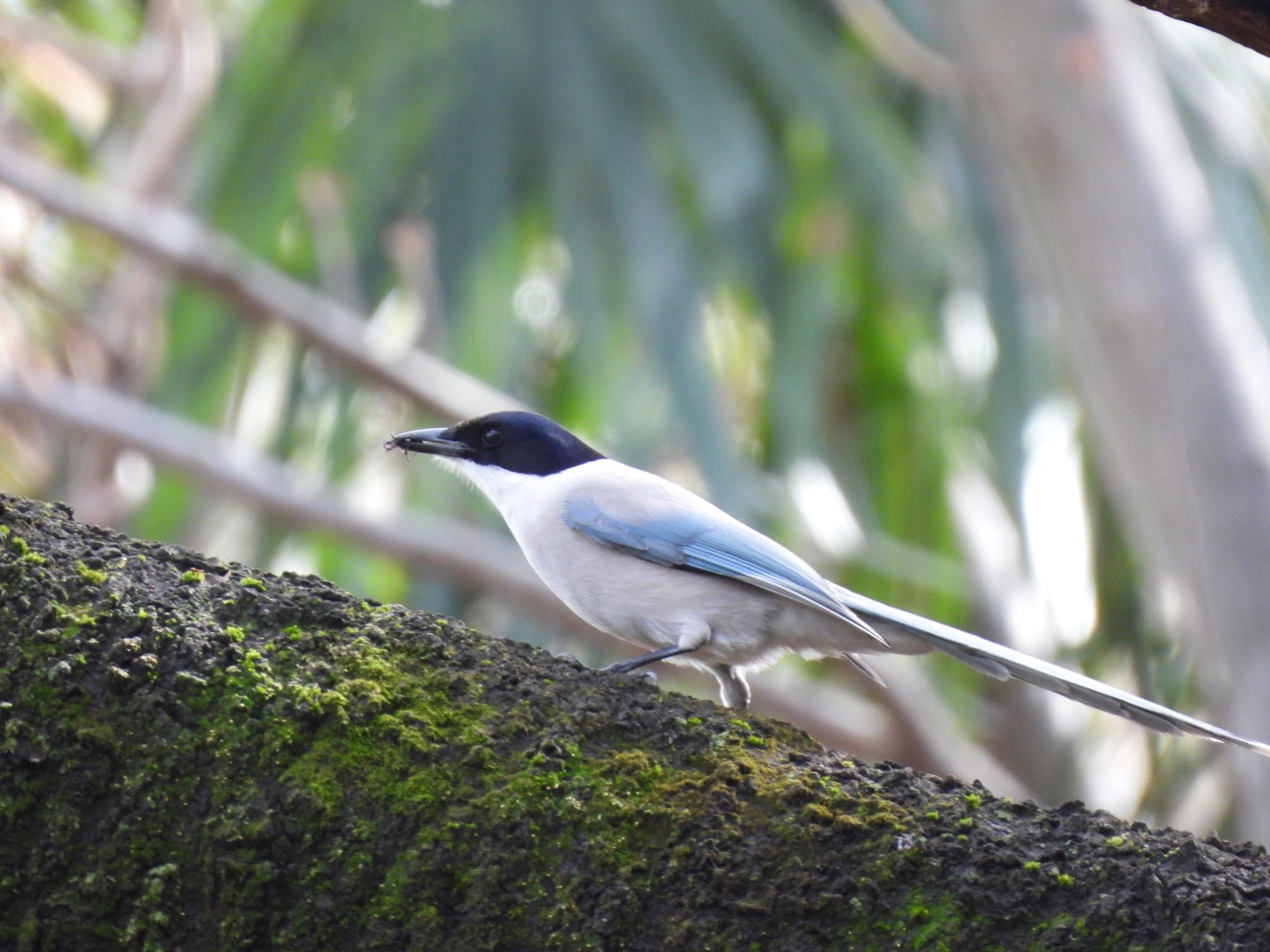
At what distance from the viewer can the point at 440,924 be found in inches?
82.3

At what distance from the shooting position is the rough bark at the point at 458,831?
206cm

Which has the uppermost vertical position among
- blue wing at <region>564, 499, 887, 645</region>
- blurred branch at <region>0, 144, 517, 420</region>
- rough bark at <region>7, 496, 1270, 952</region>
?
blurred branch at <region>0, 144, 517, 420</region>

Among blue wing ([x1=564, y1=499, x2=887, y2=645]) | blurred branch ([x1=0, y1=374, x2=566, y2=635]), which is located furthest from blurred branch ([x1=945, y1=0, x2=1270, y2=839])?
blue wing ([x1=564, y1=499, x2=887, y2=645])

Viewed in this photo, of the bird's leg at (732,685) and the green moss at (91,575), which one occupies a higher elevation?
the bird's leg at (732,685)

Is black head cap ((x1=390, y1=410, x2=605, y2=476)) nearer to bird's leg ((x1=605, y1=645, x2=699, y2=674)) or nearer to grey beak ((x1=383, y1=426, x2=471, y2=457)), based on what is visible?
grey beak ((x1=383, y1=426, x2=471, y2=457))

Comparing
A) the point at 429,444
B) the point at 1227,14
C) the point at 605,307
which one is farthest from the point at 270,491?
the point at 1227,14

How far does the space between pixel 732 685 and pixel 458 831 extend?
1.63m

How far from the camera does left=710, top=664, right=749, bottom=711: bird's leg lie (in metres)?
3.67

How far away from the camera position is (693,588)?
3537 mm

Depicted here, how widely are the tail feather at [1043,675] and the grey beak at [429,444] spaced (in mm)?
1296

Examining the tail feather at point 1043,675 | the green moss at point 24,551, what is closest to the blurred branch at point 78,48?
the tail feather at point 1043,675

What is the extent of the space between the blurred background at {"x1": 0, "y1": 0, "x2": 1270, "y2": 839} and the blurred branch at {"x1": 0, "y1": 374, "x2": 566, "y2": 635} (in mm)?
28

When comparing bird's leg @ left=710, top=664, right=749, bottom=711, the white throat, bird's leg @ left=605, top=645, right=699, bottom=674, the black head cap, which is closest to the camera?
bird's leg @ left=605, top=645, right=699, bottom=674

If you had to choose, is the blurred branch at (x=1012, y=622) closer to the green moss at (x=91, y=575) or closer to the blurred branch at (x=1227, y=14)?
the blurred branch at (x=1227, y=14)
